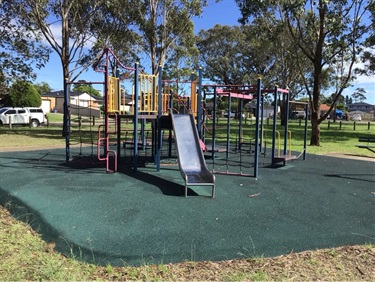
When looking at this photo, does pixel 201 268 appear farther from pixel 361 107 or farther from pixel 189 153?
pixel 361 107

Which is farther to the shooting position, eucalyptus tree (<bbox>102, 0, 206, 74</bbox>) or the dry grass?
eucalyptus tree (<bbox>102, 0, 206, 74</bbox>)

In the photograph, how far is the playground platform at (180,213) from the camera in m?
4.02

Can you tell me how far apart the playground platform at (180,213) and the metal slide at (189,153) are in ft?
0.83

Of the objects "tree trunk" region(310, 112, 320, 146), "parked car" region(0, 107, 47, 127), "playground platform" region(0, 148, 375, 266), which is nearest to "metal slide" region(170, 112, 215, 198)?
"playground platform" region(0, 148, 375, 266)

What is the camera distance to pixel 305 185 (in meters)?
7.46

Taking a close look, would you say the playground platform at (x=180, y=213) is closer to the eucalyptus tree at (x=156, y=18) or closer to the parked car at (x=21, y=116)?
the eucalyptus tree at (x=156, y=18)

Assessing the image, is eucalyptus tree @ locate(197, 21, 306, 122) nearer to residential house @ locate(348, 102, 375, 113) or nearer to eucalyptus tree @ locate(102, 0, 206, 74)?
eucalyptus tree @ locate(102, 0, 206, 74)

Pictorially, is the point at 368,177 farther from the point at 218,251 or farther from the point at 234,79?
the point at 234,79

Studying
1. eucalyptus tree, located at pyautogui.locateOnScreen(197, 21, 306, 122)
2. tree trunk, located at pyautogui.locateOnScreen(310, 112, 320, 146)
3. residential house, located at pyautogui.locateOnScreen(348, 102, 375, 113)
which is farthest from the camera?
residential house, located at pyautogui.locateOnScreen(348, 102, 375, 113)

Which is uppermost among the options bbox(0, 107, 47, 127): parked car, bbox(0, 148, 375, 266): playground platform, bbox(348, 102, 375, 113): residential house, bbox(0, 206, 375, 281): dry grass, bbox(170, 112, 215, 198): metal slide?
bbox(348, 102, 375, 113): residential house

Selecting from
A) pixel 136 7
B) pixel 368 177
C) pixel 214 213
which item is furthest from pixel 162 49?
pixel 214 213

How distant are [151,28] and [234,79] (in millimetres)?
27963

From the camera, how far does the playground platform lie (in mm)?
4023

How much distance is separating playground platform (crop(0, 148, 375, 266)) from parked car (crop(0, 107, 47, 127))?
67.3ft
